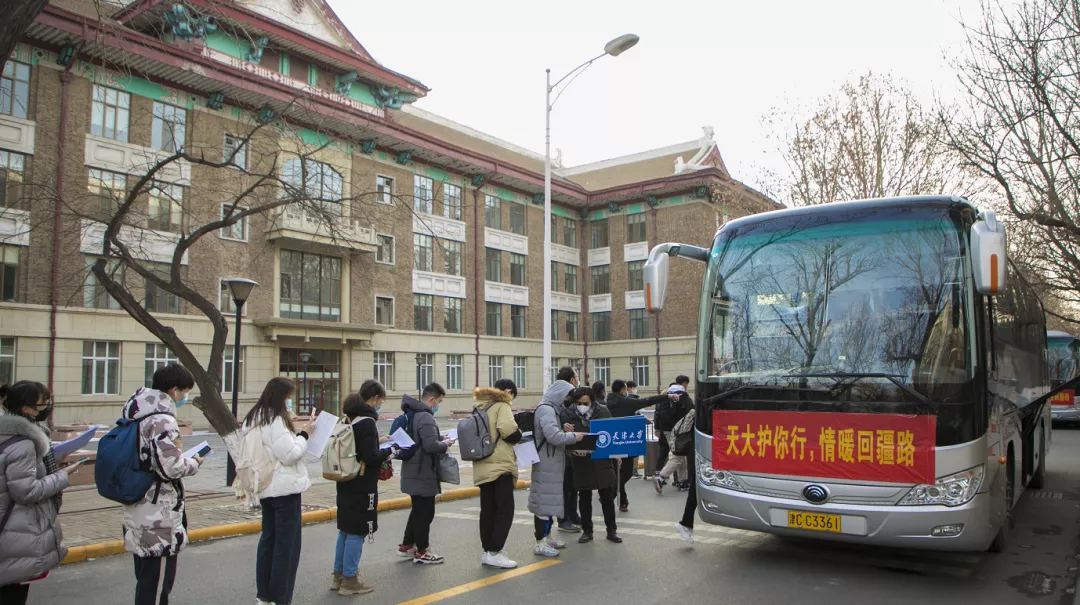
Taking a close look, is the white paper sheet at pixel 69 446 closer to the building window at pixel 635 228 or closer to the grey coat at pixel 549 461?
the grey coat at pixel 549 461

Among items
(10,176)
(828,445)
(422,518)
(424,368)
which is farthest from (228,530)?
(424,368)

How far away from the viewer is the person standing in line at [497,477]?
23.5 feet

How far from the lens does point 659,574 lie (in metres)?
6.93

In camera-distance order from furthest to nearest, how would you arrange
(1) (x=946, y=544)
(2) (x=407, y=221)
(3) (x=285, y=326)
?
(2) (x=407, y=221)
(3) (x=285, y=326)
(1) (x=946, y=544)

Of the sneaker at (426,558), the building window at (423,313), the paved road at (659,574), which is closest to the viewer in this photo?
the paved road at (659,574)

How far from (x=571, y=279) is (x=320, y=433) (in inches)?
1745

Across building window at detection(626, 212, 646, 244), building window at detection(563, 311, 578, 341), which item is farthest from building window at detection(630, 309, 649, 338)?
building window at detection(626, 212, 646, 244)

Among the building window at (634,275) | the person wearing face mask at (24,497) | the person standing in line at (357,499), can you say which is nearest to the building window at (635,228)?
the building window at (634,275)

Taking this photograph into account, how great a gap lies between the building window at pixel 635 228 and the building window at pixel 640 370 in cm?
713

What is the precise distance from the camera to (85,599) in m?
6.61

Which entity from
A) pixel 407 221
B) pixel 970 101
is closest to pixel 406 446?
pixel 970 101

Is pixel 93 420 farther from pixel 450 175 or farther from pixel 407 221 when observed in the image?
pixel 450 175

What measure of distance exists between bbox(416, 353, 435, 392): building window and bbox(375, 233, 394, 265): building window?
197 inches

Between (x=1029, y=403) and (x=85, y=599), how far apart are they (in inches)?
404
